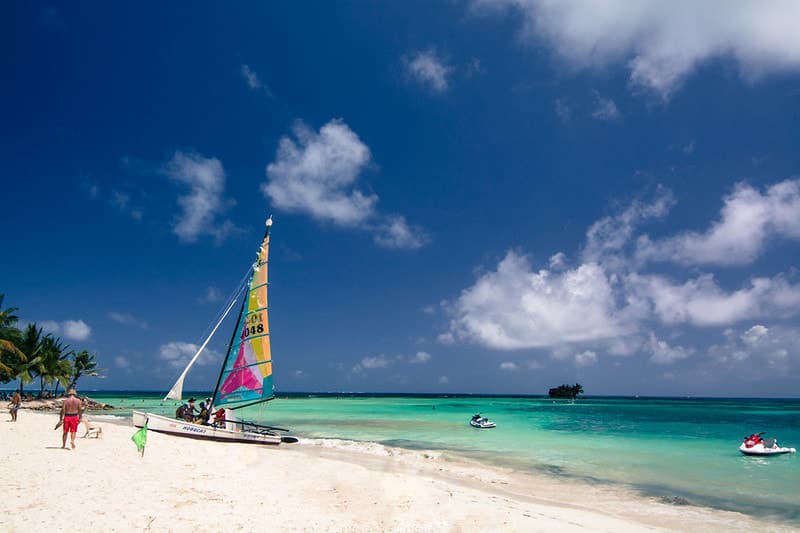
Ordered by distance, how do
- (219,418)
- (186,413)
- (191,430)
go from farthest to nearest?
(186,413) < (219,418) < (191,430)

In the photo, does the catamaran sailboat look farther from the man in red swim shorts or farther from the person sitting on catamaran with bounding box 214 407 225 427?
the man in red swim shorts

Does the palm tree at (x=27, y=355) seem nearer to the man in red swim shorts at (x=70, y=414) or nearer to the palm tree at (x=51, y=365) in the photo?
the palm tree at (x=51, y=365)

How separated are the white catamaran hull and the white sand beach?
5.26 ft

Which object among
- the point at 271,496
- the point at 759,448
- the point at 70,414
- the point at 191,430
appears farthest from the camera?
the point at 759,448

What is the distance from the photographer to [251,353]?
2202cm

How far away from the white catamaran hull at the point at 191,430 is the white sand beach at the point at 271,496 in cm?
160

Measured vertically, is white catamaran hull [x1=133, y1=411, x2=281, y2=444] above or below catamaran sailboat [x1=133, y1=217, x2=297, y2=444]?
below

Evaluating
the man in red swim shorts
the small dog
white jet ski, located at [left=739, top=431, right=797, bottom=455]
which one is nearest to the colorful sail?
the small dog

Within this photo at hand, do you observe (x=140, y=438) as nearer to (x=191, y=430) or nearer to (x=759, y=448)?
(x=191, y=430)

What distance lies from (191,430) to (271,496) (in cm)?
1245

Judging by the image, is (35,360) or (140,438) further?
(35,360)

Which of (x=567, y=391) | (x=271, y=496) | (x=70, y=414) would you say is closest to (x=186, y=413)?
(x=70, y=414)

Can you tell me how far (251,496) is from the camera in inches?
432

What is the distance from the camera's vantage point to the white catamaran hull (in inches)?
833
